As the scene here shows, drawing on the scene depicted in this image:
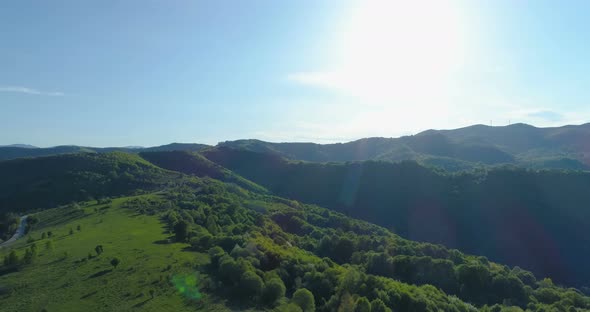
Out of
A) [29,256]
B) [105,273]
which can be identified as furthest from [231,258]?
[29,256]

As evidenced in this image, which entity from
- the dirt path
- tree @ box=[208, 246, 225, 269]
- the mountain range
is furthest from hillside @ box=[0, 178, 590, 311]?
the dirt path

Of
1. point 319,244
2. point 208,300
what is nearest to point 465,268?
point 319,244

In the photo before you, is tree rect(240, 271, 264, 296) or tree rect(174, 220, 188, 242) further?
tree rect(174, 220, 188, 242)

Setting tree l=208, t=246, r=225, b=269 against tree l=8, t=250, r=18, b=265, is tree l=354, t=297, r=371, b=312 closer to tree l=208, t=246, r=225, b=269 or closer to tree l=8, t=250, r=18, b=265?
tree l=208, t=246, r=225, b=269

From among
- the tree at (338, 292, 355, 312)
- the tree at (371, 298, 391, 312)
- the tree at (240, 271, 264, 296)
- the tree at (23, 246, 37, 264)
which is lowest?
the tree at (371, 298, 391, 312)

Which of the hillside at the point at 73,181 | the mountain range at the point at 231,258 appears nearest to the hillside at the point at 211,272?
the mountain range at the point at 231,258

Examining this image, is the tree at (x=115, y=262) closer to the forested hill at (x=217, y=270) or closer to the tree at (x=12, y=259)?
the forested hill at (x=217, y=270)
